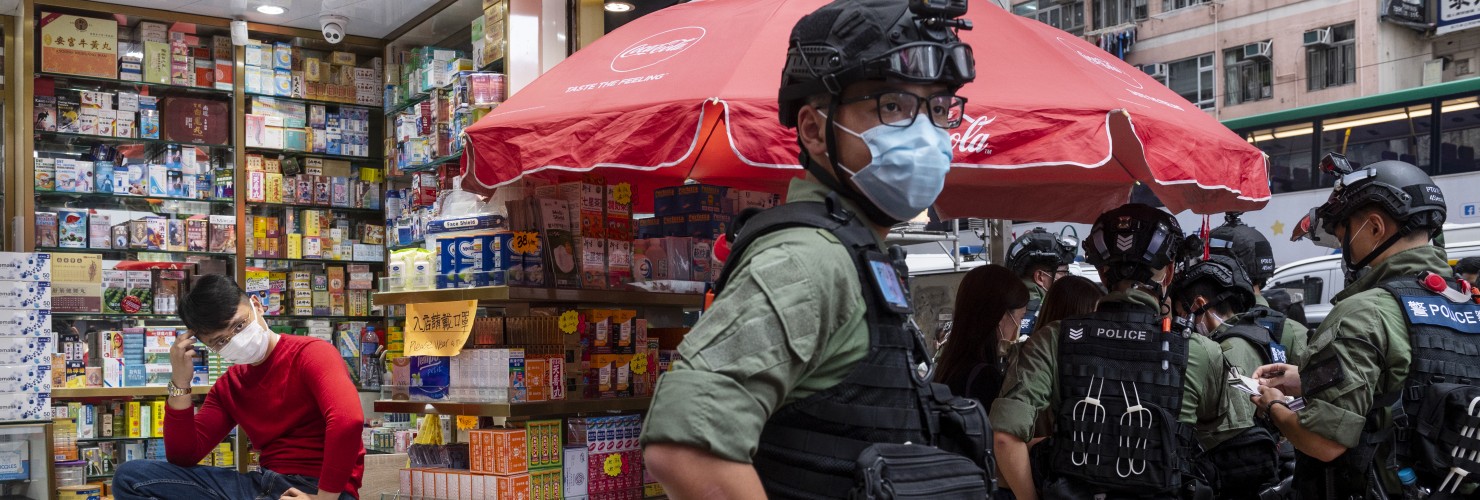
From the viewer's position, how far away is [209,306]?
4211mm

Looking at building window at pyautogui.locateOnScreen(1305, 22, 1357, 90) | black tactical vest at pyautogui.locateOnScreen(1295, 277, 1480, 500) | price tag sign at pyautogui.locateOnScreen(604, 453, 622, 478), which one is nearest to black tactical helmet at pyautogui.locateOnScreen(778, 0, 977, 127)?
black tactical vest at pyautogui.locateOnScreen(1295, 277, 1480, 500)

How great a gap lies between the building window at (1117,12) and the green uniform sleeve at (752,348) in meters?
31.4

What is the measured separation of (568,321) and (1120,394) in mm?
2008

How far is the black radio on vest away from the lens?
5.85 ft

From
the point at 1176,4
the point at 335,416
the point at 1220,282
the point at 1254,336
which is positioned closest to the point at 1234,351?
the point at 1254,336

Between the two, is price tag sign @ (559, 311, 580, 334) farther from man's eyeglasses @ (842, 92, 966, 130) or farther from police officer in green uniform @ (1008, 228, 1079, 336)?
police officer in green uniform @ (1008, 228, 1079, 336)

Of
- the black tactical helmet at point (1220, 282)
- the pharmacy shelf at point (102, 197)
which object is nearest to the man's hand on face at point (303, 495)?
the black tactical helmet at point (1220, 282)

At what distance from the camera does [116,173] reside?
7531mm

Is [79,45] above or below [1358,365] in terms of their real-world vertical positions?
above

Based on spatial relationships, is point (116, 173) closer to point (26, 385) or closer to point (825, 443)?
point (26, 385)

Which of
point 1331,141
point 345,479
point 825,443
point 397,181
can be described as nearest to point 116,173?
point 397,181

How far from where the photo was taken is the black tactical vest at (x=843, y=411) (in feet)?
5.89

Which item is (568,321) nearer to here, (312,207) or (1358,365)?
(1358,365)

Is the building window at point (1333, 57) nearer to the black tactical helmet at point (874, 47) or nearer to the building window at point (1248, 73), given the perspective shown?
the building window at point (1248, 73)
